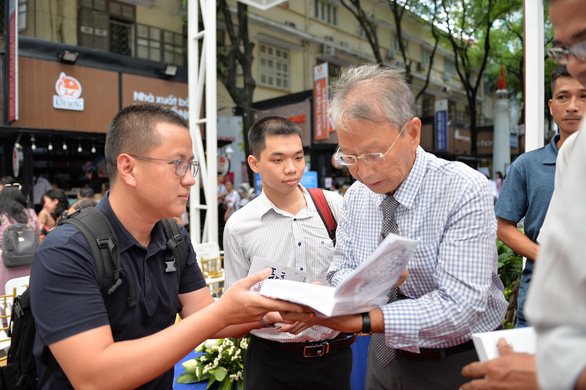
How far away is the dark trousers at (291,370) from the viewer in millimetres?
2363

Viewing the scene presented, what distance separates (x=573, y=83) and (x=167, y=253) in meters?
2.25

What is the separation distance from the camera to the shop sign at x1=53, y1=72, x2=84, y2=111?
10.5 metres

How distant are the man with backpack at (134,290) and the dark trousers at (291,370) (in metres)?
0.42

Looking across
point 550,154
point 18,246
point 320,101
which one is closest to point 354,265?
point 550,154

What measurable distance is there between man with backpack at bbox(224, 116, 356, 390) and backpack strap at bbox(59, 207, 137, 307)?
0.90 meters

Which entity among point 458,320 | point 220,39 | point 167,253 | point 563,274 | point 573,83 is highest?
point 220,39

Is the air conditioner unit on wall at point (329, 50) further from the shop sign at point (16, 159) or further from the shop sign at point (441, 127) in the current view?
the shop sign at point (16, 159)

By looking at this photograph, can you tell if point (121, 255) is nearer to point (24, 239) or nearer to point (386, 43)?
point (24, 239)

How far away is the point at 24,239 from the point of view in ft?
15.9

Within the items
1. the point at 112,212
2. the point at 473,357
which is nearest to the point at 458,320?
the point at 473,357

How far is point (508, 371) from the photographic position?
0.93m

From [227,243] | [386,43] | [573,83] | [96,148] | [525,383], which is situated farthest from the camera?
[386,43]

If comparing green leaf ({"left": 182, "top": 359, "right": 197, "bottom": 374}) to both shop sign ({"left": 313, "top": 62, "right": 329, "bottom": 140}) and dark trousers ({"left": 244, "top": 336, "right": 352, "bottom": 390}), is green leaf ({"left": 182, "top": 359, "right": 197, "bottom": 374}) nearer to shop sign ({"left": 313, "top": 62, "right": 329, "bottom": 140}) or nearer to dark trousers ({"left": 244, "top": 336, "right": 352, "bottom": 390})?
dark trousers ({"left": 244, "top": 336, "right": 352, "bottom": 390})

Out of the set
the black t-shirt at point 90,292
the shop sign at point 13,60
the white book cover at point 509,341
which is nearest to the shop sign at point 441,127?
the shop sign at point 13,60
